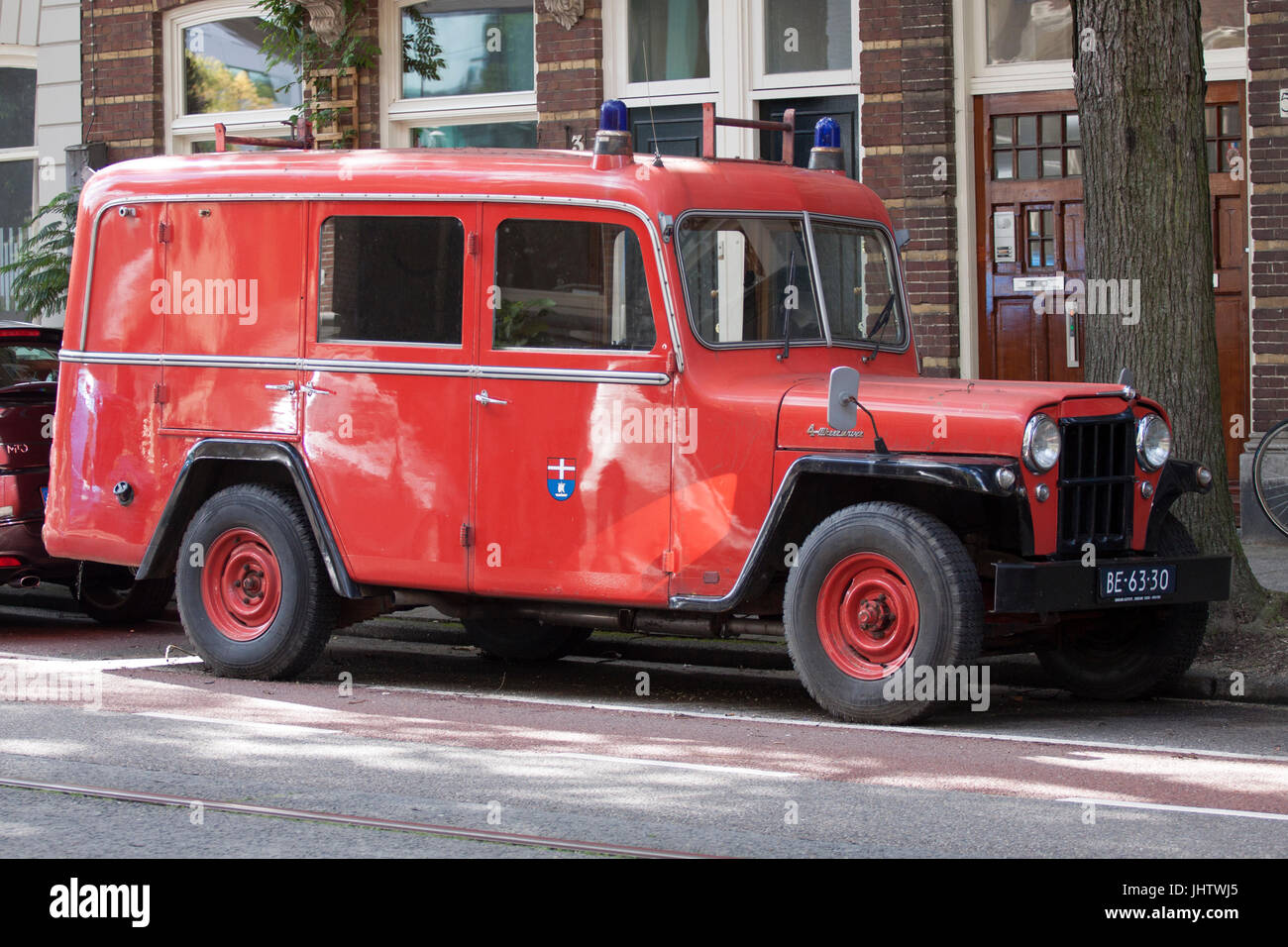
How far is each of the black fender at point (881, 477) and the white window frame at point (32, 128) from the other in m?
13.6

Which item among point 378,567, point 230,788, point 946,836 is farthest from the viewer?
point 378,567

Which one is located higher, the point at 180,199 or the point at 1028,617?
the point at 180,199

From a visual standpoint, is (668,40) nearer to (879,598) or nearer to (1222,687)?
(1222,687)

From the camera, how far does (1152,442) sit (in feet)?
27.1

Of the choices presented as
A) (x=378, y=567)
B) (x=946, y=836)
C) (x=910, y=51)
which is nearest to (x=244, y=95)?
(x=910, y=51)

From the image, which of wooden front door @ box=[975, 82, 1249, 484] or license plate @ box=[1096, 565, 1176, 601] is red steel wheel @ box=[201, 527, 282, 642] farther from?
wooden front door @ box=[975, 82, 1249, 484]

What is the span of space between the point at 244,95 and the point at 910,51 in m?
7.05

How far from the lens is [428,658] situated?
408 inches

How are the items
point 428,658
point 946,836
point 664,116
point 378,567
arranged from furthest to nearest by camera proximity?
point 664,116, point 428,658, point 378,567, point 946,836

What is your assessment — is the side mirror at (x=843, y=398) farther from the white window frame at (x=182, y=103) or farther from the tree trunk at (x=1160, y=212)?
the white window frame at (x=182, y=103)

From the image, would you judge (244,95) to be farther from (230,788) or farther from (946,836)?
(946,836)

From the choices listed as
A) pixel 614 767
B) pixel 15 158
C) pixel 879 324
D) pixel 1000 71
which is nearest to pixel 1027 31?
pixel 1000 71

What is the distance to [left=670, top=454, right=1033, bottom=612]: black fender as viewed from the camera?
295 inches

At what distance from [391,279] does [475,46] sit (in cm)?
840
